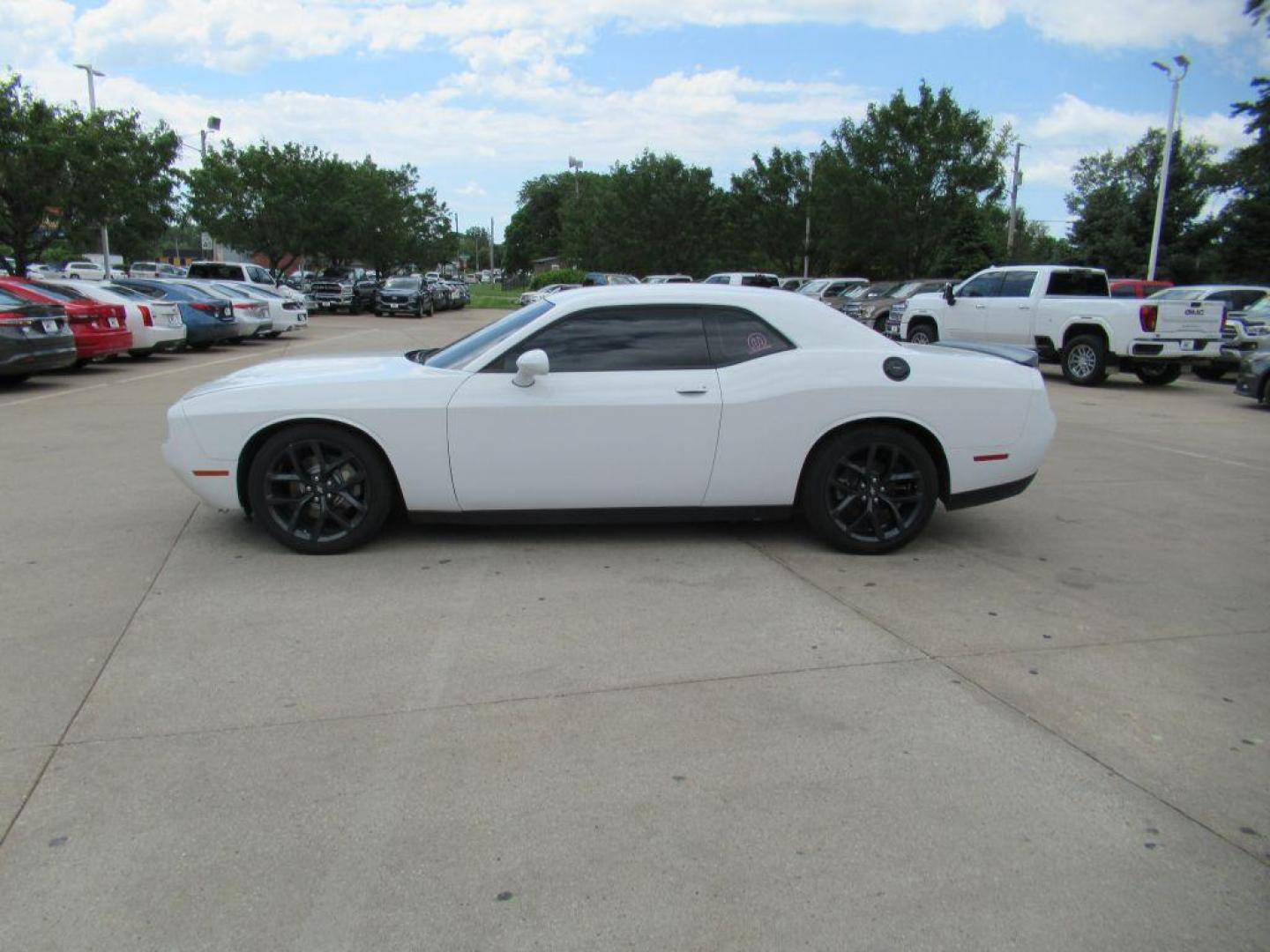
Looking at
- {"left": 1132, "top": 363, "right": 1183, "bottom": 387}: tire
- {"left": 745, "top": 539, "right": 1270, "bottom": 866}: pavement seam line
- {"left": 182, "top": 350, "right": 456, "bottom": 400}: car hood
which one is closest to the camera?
{"left": 745, "top": 539, "right": 1270, "bottom": 866}: pavement seam line

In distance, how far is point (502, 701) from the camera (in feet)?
12.3

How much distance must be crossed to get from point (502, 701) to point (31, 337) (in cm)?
1188

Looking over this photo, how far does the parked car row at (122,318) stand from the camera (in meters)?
12.7

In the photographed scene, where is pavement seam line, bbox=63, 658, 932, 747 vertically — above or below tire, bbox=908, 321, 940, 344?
below

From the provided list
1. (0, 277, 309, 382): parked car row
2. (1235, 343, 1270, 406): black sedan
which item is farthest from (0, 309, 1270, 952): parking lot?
(1235, 343, 1270, 406): black sedan

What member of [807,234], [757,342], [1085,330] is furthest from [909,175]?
[757,342]

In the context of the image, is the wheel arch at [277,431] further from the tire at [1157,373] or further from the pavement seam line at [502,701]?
the tire at [1157,373]

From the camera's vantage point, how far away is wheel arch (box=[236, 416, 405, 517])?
5.43 meters

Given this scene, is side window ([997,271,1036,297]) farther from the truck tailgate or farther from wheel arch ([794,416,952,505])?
wheel arch ([794,416,952,505])

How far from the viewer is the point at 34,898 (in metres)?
2.59

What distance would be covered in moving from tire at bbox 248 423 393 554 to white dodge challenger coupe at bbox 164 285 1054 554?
0.03 feet

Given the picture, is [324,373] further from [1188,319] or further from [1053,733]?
[1188,319]

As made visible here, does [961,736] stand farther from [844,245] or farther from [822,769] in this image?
[844,245]

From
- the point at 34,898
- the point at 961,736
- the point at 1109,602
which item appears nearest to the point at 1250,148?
the point at 1109,602
